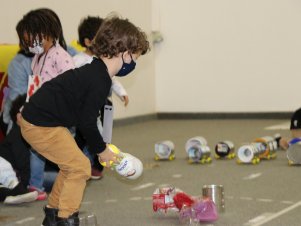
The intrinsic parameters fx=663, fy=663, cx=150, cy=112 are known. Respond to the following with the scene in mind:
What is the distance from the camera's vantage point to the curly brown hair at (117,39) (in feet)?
8.53

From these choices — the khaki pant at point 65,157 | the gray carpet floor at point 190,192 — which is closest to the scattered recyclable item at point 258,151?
the gray carpet floor at point 190,192

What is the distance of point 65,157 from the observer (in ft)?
8.50

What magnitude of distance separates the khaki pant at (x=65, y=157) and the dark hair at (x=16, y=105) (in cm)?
82

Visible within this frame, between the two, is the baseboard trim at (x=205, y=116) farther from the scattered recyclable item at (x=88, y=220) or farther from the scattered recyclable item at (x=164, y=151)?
the scattered recyclable item at (x=88, y=220)

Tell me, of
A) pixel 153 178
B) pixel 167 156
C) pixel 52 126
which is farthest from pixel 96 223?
pixel 167 156

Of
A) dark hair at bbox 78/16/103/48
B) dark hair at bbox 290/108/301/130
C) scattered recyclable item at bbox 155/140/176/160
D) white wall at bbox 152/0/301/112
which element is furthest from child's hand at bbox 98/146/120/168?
white wall at bbox 152/0/301/112

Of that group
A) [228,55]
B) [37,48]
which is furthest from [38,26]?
[228,55]

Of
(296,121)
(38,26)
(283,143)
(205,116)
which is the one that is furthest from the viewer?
(205,116)

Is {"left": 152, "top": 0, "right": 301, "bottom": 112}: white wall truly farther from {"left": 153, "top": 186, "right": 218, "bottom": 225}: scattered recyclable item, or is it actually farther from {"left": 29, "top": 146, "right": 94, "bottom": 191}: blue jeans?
{"left": 153, "top": 186, "right": 218, "bottom": 225}: scattered recyclable item

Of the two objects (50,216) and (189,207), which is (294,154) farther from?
(50,216)

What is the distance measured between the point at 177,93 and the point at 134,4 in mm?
1145

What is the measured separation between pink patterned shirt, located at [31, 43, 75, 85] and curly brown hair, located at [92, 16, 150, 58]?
30.4 inches

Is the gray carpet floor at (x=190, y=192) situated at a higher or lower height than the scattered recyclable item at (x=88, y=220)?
higher

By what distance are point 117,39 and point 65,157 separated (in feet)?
1.66
